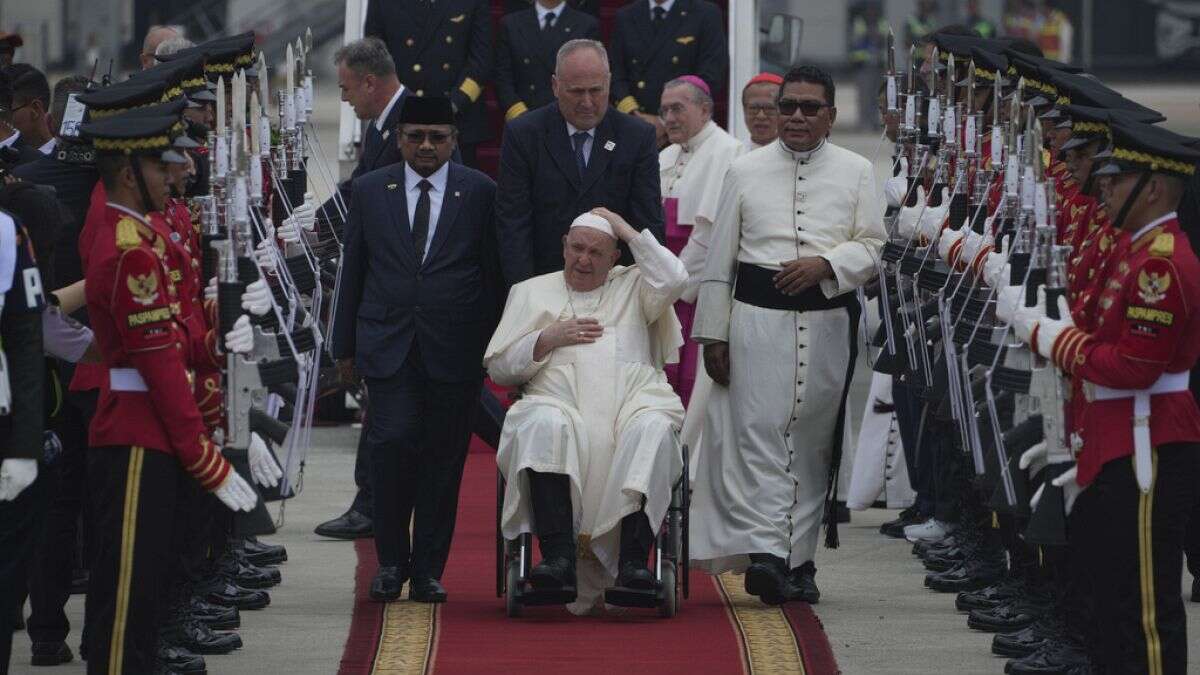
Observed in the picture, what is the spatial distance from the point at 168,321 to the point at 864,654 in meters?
2.62

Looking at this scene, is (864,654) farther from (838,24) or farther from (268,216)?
(838,24)

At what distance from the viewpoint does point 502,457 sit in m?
8.23

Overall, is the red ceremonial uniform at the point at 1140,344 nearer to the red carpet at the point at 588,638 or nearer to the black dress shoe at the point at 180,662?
the red carpet at the point at 588,638

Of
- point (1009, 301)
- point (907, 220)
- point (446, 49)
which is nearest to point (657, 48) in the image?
point (446, 49)

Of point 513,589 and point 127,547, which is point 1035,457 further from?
point 127,547

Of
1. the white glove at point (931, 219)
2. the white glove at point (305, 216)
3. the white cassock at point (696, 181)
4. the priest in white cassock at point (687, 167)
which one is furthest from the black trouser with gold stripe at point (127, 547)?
the priest in white cassock at point (687, 167)

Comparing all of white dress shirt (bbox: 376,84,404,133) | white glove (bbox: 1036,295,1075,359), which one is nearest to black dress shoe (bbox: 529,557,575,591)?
white glove (bbox: 1036,295,1075,359)

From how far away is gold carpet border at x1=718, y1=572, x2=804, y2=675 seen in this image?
7527 millimetres

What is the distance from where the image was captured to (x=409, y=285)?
852 cm

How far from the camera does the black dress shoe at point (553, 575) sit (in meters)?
8.01

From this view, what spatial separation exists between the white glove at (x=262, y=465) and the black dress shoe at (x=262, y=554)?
242cm

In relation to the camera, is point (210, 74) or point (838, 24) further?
point (838, 24)

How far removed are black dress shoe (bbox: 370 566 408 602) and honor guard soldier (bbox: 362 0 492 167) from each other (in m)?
4.66

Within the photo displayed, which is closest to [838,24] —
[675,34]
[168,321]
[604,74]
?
[675,34]
